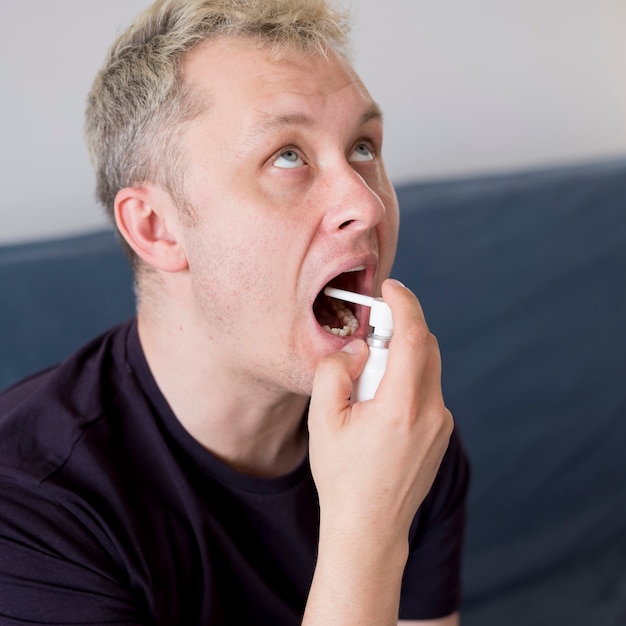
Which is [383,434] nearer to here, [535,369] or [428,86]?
[535,369]

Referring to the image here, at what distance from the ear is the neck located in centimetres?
10

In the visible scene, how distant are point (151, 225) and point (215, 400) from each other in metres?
0.25

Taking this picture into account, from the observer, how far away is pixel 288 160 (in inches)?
44.0

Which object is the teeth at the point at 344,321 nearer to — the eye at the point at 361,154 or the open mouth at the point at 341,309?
the open mouth at the point at 341,309

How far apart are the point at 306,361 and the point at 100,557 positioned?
34cm

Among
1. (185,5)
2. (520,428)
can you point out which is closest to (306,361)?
(185,5)

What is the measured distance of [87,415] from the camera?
1.16 metres

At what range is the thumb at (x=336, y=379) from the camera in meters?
1.00

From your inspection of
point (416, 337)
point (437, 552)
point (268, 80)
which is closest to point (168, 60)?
point (268, 80)

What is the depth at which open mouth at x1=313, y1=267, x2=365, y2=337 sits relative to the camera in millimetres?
1179

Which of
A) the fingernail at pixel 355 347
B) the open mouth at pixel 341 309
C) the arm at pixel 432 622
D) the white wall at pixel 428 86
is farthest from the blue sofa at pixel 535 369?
the fingernail at pixel 355 347

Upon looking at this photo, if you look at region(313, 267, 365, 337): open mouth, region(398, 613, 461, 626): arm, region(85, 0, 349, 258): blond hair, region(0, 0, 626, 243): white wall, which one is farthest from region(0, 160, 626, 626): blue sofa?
region(85, 0, 349, 258): blond hair

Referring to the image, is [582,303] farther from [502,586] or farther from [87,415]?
[87,415]

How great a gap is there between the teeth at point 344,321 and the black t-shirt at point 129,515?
0.23 meters
